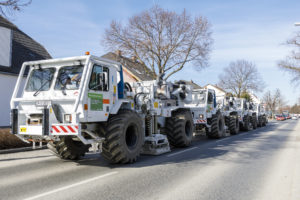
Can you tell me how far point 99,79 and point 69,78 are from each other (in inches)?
32.0

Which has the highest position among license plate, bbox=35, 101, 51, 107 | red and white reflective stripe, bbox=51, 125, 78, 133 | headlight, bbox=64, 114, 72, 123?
license plate, bbox=35, 101, 51, 107

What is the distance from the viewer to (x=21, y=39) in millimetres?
21250

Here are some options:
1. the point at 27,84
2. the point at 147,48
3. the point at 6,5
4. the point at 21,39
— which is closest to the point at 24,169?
the point at 27,84

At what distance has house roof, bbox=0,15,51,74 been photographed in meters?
18.7

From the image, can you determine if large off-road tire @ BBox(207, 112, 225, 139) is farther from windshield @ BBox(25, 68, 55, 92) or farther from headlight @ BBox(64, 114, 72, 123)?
headlight @ BBox(64, 114, 72, 123)

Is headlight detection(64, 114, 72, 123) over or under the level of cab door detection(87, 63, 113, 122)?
under

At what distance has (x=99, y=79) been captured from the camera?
7297mm

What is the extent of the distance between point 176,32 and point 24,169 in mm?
19631

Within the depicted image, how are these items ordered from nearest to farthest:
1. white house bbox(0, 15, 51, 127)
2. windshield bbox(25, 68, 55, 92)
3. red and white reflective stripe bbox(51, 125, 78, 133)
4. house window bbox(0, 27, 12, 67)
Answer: red and white reflective stripe bbox(51, 125, 78, 133)
windshield bbox(25, 68, 55, 92)
white house bbox(0, 15, 51, 127)
house window bbox(0, 27, 12, 67)

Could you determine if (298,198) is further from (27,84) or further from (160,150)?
(27,84)

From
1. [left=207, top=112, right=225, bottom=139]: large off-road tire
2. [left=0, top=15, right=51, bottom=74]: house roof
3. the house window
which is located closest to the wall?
[left=0, top=15, right=51, bottom=74]: house roof

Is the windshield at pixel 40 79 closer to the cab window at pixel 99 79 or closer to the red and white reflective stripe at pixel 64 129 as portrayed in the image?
the cab window at pixel 99 79

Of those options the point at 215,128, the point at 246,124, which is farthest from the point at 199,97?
the point at 246,124

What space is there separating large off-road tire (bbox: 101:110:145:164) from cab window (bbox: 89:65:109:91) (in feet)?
2.91
